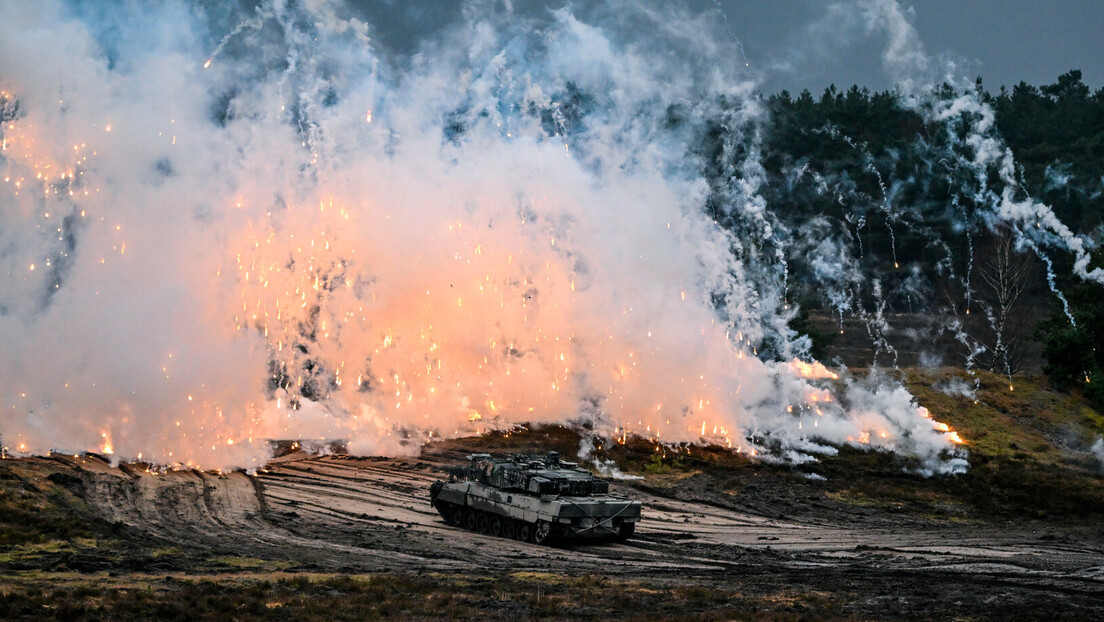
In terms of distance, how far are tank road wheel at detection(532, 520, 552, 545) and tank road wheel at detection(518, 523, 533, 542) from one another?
0.66ft

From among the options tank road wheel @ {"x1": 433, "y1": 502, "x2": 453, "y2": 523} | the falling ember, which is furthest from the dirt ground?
the falling ember

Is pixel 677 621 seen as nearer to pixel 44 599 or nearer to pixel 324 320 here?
pixel 44 599

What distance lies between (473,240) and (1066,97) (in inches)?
1659

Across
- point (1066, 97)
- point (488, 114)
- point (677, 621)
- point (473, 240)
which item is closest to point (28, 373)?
point (473, 240)

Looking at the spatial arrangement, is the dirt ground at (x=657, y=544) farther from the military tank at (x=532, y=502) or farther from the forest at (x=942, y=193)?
the forest at (x=942, y=193)

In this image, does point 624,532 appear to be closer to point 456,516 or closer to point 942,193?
point 456,516

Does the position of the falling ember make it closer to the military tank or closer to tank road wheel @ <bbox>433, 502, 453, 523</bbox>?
the military tank

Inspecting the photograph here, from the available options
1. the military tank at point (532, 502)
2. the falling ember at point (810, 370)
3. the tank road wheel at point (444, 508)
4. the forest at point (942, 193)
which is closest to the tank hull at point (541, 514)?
the military tank at point (532, 502)

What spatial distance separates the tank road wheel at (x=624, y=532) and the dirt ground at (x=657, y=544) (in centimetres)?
38

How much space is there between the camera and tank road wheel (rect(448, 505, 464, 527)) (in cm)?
2814

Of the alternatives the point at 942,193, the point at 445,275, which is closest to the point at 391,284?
the point at 445,275

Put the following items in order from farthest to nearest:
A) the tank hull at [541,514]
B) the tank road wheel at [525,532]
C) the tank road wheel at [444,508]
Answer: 1. the tank road wheel at [444,508]
2. the tank road wheel at [525,532]
3. the tank hull at [541,514]

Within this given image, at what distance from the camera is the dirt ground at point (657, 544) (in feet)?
62.0

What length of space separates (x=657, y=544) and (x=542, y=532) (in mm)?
2826
